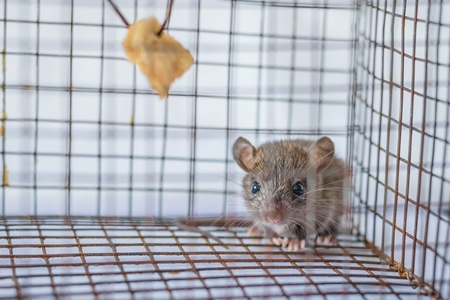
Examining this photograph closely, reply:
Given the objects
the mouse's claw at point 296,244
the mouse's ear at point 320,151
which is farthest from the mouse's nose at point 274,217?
the mouse's ear at point 320,151

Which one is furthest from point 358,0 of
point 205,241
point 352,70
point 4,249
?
point 4,249

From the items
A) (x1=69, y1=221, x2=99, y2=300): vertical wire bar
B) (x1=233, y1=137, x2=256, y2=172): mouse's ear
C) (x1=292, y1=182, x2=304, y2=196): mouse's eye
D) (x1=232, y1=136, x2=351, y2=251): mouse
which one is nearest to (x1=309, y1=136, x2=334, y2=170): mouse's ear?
(x1=232, y1=136, x2=351, y2=251): mouse

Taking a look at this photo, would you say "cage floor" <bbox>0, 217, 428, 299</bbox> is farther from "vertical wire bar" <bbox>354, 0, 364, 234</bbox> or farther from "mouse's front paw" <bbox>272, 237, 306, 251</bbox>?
"vertical wire bar" <bbox>354, 0, 364, 234</bbox>

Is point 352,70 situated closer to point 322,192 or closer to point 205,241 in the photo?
point 322,192

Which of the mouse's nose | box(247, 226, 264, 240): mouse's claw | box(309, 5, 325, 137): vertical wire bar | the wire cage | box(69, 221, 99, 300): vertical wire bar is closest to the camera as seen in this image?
box(69, 221, 99, 300): vertical wire bar

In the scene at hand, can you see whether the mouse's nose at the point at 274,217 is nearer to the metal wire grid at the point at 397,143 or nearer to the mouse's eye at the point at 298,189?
the mouse's eye at the point at 298,189

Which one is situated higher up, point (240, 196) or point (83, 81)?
point (83, 81)
